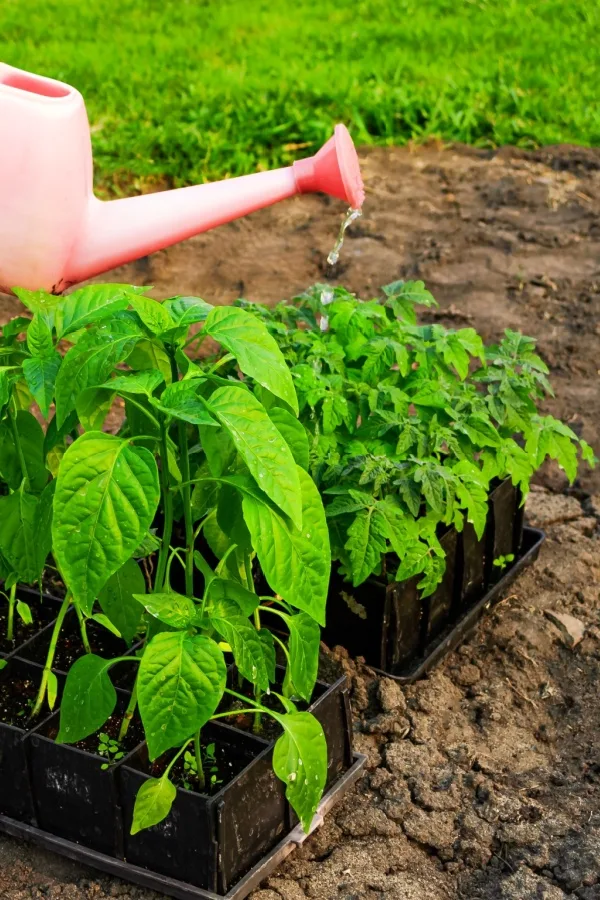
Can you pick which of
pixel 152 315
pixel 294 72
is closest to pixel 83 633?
pixel 152 315

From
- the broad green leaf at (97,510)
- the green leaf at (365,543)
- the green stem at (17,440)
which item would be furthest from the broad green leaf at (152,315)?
the green leaf at (365,543)

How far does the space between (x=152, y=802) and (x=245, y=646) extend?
0.31 meters

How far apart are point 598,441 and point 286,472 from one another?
2.24 metres

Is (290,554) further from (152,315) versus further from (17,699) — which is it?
(17,699)

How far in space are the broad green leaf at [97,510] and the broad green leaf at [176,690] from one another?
0.53 ft

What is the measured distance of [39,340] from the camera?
2.20 m

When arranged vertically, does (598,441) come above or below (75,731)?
below

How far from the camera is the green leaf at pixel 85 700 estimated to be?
87.0 inches

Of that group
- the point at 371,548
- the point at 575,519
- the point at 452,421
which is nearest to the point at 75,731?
the point at 371,548

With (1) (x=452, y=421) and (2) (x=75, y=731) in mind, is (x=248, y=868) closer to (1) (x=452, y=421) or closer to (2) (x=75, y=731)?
(2) (x=75, y=731)

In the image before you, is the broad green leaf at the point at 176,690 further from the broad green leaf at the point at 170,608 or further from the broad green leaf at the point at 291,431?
the broad green leaf at the point at 291,431

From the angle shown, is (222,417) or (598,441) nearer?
(222,417)

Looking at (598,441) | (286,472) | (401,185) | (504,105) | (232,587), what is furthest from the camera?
(504,105)

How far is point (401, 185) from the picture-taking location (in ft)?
18.9
